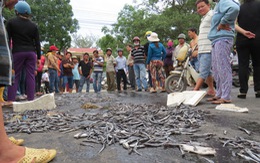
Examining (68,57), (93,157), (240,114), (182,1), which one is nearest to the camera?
(93,157)

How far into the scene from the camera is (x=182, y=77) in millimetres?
6832

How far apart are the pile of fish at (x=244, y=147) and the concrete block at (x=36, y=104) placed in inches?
143

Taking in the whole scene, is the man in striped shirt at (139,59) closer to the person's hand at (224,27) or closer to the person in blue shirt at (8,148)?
the person's hand at (224,27)

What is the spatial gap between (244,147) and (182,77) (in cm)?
481

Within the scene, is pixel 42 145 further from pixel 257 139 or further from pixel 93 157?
pixel 257 139

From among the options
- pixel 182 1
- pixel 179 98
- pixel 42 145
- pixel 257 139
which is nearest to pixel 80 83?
pixel 179 98

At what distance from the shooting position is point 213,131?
8.74 ft

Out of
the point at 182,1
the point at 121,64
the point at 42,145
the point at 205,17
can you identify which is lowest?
the point at 42,145

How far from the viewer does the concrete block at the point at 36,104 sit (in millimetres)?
4457

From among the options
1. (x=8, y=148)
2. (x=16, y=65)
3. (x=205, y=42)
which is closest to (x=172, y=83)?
(x=205, y=42)

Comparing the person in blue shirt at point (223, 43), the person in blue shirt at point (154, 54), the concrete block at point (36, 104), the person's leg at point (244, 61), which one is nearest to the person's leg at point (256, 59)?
the person's leg at point (244, 61)

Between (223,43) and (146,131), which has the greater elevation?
(223,43)

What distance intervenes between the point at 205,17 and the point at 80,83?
22.5 ft

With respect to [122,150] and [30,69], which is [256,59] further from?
[30,69]
